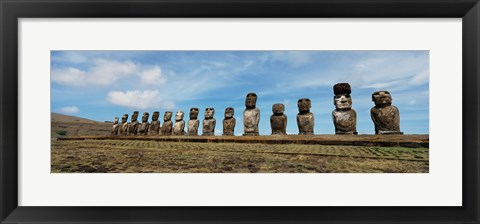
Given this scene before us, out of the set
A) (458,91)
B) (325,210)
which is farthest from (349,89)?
(325,210)

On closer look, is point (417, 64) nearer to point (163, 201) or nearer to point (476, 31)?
point (476, 31)

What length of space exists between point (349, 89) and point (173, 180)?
2373 mm

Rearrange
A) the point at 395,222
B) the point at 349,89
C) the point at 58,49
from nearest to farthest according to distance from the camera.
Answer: the point at 395,222
the point at 58,49
the point at 349,89

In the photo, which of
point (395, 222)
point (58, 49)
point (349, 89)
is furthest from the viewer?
point (349, 89)

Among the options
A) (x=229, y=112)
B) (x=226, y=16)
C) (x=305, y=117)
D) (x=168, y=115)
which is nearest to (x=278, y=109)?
(x=305, y=117)

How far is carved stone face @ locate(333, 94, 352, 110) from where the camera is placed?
381cm

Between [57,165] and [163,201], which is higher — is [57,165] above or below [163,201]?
above

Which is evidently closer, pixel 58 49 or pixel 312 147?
pixel 58 49

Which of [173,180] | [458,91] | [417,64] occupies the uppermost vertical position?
[417,64]

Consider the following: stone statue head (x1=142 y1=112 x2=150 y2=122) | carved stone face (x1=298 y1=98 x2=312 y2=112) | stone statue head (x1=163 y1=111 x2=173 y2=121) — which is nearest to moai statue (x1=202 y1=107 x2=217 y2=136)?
stone statue head (x1=163 y1=111 x2=173 y2=121)

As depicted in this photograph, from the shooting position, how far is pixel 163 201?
2.80 metres

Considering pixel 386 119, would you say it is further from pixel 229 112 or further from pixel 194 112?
pixel 194 112

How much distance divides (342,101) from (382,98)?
791mm

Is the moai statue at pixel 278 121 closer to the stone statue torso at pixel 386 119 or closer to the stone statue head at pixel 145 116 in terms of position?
the stone statue torso at pixel 386 119
